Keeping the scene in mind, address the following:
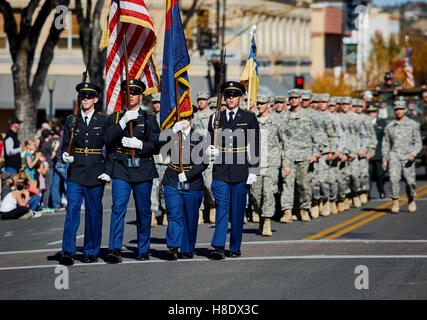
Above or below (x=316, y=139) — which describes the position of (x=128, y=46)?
above

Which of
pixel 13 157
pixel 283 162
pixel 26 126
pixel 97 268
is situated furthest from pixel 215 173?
pixel 26 126

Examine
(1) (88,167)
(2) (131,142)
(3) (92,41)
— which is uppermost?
(3) (92,41)

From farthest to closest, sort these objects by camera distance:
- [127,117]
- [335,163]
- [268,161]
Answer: [335,163]
[268,161]
[127,117]

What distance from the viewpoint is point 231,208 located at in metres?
12.5

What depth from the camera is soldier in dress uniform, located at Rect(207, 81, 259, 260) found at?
40.8ft

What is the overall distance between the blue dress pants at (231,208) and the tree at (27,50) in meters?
14.2

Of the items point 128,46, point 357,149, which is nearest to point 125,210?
point 128,46

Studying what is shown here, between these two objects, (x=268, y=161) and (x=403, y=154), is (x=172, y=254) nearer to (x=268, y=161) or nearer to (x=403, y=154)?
(x=268, y=161)

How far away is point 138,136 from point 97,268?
1678 mm

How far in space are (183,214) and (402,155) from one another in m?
7.52

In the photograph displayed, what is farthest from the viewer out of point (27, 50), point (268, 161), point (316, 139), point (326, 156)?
point (27, 50)

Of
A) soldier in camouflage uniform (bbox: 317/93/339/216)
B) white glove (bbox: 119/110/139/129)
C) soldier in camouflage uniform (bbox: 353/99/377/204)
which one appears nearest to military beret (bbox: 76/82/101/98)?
white glove (bbox: 119/110/139/129)

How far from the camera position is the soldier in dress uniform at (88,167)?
12.1 meters
